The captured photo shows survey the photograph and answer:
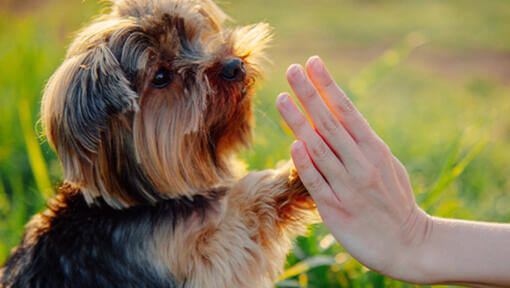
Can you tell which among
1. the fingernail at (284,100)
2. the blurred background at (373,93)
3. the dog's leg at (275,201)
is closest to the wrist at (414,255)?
the dog's leg at (275,201)

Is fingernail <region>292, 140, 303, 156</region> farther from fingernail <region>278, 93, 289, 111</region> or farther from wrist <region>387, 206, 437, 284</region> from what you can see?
wrist <region>387, 206, 437, 284</region>

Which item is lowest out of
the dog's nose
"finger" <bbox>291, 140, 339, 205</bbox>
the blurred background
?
the blurred background

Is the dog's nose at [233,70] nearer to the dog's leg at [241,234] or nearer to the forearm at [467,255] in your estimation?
the dog's leg at [241,234]

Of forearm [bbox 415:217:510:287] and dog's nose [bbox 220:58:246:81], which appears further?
dog's nose [bbox 220:58:246:81]

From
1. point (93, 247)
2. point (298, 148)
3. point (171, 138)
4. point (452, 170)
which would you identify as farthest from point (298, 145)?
point (452, 170)

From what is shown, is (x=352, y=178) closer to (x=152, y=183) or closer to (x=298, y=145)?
(x=298, y=145)

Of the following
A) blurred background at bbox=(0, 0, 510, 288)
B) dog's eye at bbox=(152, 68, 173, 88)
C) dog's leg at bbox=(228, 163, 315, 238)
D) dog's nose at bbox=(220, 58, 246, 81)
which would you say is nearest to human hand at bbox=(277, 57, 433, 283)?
dog's leg at bbox=(228, 163, 315, 238)
